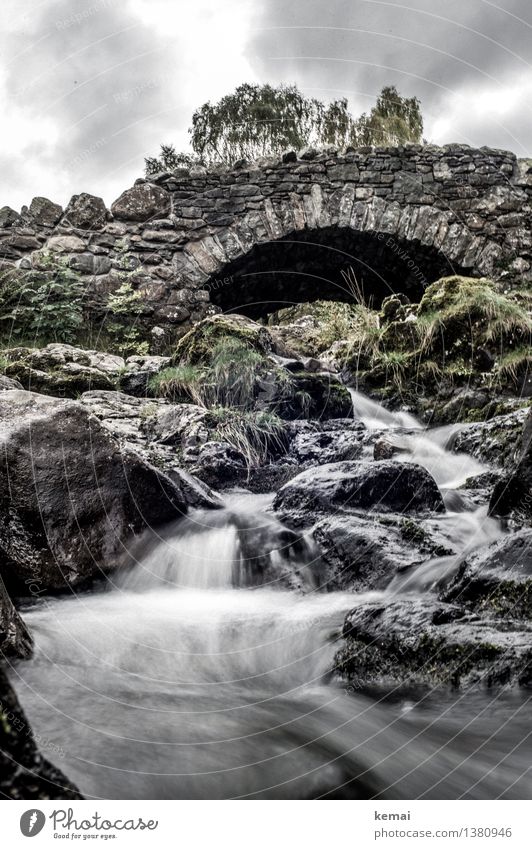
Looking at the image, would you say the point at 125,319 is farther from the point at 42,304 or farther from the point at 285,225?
the point at 285,225

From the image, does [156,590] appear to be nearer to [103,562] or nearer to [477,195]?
[103,562]

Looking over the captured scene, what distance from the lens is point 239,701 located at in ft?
7.10

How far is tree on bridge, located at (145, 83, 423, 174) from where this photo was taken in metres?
8.73

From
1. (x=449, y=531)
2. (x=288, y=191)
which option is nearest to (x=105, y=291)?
(x=288, y=191)

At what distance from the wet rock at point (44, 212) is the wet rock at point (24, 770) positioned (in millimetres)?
7229

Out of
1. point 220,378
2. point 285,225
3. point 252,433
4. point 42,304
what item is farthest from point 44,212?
point 252,433

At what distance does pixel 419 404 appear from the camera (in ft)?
19.6

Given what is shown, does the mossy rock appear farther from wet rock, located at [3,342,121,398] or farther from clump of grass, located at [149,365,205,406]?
wet rock, located at [3,342,121,398]

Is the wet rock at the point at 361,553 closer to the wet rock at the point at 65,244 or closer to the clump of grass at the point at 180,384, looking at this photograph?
the clump of grass at the point at 180,384

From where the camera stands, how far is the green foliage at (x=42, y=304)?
693cm

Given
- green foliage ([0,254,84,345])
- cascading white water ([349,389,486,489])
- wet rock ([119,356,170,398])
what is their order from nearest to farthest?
1. cascading white water ([349,389,486,489])
2. wet rock ([119,356,170,398])
3. green foliage ([0,254,84,345])

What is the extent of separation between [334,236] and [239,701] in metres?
6.89

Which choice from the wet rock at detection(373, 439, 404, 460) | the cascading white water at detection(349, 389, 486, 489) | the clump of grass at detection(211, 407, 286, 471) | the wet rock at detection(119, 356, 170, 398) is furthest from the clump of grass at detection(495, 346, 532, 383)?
the wet rock at detection(119, 356, 170, 398)

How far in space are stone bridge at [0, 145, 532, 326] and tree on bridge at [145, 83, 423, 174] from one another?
3.35 ft
